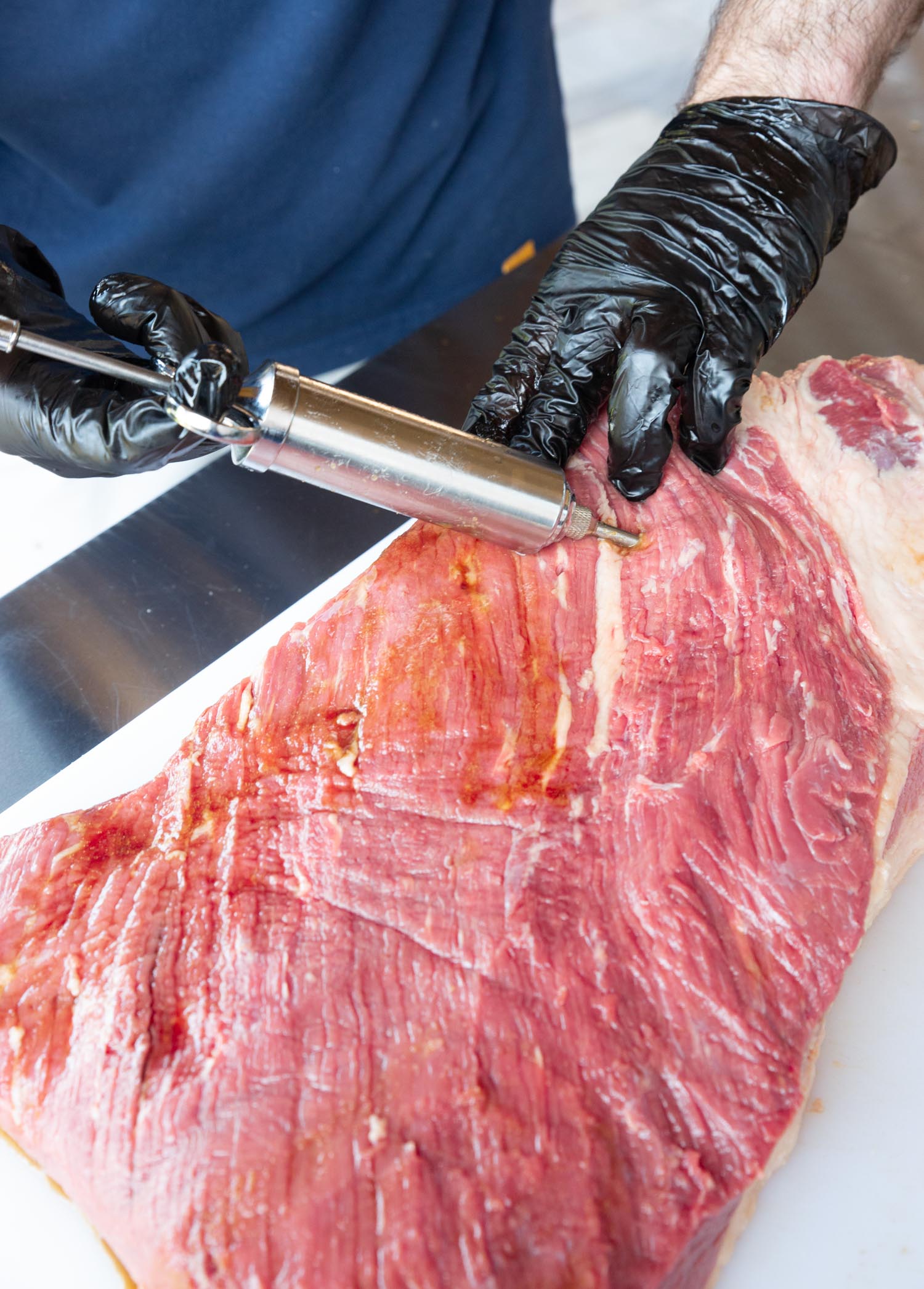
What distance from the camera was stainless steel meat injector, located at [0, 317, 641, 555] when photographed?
1757 millimetres

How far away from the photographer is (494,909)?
1.83m

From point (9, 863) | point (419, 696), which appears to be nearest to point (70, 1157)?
point (9, 863)

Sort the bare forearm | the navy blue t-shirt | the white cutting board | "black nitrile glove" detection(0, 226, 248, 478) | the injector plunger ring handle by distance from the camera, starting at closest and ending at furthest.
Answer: the injector plunger ring handle → the white cutting board → "black nitrile glove" detection(0, 226, 248, 478) → the navy blue t-shirt → the bare forearm

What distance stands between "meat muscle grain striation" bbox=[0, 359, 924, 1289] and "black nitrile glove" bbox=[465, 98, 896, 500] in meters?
0.18

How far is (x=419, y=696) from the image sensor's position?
6.66 feet

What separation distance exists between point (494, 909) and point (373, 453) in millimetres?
944

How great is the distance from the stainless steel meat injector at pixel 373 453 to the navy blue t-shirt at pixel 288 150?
4.42 ft

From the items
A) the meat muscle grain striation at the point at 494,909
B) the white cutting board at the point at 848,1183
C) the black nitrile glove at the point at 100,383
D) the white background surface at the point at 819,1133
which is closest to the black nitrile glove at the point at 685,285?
the meat muscle grain striation at the point at 494,909

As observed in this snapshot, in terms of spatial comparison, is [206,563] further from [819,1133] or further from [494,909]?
[819,1133]

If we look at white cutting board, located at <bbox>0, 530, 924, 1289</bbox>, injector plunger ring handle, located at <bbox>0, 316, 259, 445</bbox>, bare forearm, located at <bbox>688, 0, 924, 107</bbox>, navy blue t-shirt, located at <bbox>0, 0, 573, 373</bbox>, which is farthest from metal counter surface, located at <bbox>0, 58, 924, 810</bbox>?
injector plunger ring handle, located at <bbox>0, 316, 259, 445</bbox>

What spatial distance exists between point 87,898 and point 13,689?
1052mm

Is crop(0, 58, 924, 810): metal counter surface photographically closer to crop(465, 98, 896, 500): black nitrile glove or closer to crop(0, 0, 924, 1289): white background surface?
crop(0, 0, 924, 1289): white background surface

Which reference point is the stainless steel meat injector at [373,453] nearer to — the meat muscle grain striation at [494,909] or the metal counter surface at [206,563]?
the meat muscle grain striation at [494,909]

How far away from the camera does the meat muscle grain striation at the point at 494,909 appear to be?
1.57 meters
